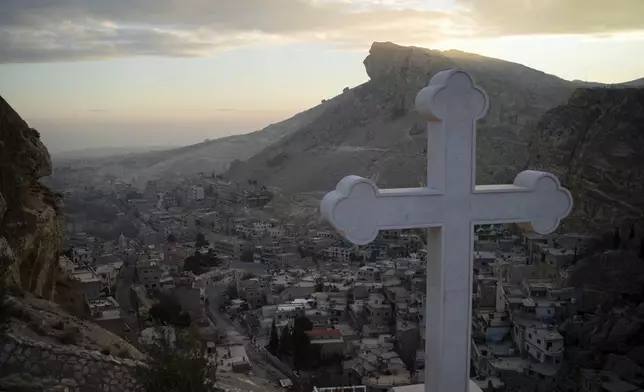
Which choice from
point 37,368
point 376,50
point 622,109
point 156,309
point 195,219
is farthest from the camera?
point 376,50

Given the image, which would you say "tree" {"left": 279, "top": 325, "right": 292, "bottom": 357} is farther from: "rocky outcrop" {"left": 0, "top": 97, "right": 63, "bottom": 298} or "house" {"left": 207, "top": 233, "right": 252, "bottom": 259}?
"house" {"left": 207, "top": 233, "right": 252, "bottom": 259}

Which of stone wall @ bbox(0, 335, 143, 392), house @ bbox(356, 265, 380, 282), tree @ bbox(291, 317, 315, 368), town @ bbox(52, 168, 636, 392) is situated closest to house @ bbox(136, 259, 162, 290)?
town @ bbox(52, 168, 636, 392)

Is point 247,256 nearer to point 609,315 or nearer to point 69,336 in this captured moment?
point 609,315

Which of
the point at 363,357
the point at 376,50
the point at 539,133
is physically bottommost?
the point at 363,357

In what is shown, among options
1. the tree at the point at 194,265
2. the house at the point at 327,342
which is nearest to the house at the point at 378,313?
the house at the point at 327,342

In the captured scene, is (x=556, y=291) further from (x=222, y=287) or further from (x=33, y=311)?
(x=33, y=311)

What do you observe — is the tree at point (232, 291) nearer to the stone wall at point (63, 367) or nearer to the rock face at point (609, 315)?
the rock face at point (609, 315)

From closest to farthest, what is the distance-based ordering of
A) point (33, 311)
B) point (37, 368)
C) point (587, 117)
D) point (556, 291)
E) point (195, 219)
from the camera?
point (37, 368) → point (33, 311) → point (556, 291) → point (587, 117) → point (195, 219)

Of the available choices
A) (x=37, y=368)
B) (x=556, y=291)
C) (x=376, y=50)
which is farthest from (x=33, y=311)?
(x=376, y=50)
